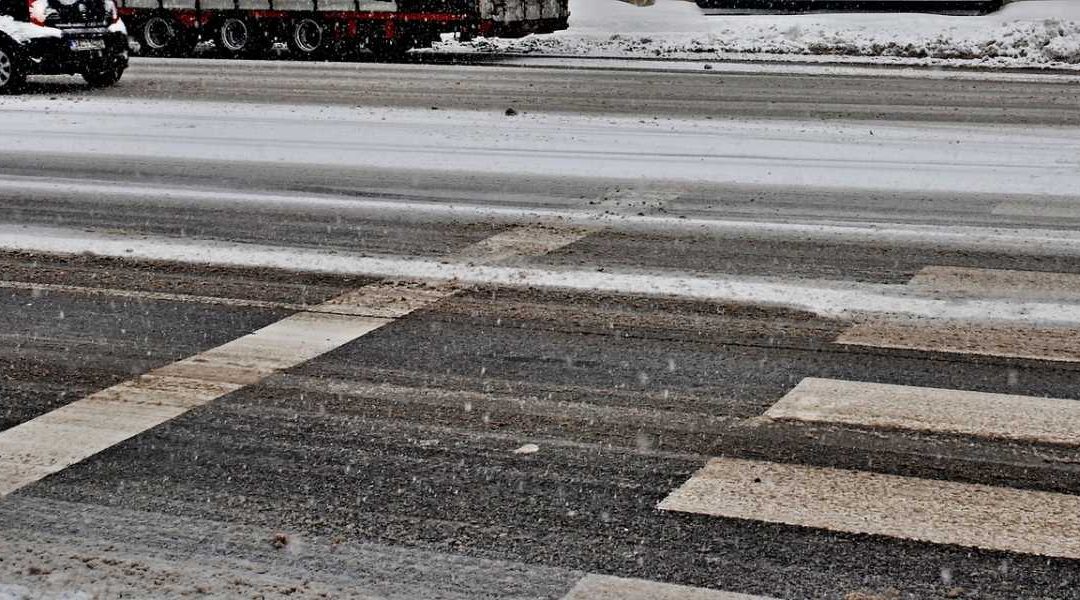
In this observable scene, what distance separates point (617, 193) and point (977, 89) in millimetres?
8781

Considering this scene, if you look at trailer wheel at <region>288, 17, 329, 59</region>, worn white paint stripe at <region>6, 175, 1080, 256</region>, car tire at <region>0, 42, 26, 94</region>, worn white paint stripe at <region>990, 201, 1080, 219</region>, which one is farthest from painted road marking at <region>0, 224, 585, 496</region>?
trailer wheel at <region>288, 17, 329, 59</region>

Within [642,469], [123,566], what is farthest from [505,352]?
[123,566]

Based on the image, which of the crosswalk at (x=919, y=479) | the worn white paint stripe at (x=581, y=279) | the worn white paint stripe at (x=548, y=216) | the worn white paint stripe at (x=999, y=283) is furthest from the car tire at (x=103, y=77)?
the crosswalk at (x=919, y=479)

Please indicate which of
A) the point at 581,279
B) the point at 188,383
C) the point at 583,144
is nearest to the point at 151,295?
the point at 188,383

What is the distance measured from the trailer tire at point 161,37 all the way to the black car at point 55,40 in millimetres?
6021

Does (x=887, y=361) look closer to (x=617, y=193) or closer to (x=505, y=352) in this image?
(x=505, y=352)

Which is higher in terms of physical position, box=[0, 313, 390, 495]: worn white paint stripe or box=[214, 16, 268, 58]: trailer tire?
box=[214, 16, 268, 58]: trailer tire

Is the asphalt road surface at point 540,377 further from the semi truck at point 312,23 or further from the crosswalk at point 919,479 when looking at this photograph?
the semi truck at point 312,23

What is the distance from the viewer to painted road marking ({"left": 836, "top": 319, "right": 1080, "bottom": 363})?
233 inches

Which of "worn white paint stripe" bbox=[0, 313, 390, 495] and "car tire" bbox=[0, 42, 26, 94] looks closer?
"worn white paint stripe" bbox=[0, 313, 390, 495]

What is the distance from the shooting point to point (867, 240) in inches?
326

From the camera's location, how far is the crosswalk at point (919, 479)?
408 centimetres

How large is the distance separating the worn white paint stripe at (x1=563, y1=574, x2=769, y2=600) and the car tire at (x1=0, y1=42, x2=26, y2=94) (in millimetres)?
15024

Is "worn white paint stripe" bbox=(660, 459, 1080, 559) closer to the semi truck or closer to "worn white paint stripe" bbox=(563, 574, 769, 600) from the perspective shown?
"worn white paint stripe" bbox=(563, 574, 769, 600)
